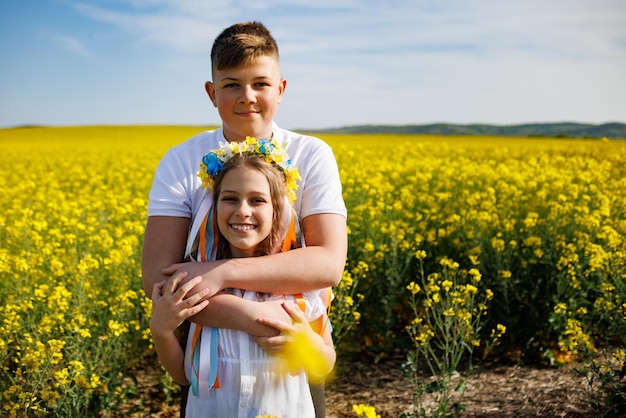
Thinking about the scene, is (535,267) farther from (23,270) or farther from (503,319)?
(23,270)

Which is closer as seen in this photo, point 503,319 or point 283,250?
point 283,250

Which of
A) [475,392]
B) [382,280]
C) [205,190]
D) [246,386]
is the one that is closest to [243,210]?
[205,190]

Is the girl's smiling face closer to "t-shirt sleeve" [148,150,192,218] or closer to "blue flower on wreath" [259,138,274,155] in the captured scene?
"blue flower on wreath" [259,138,274,155]

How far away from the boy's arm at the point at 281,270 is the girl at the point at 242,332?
5 cm

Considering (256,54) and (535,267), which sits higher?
(256,54)

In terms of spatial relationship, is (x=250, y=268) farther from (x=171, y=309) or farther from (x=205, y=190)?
(x=205, y=190)

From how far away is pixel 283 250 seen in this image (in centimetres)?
206

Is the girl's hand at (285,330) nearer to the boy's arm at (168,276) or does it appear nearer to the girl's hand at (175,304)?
the boy's arm at (168,276)

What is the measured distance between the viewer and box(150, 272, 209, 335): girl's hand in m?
1.83

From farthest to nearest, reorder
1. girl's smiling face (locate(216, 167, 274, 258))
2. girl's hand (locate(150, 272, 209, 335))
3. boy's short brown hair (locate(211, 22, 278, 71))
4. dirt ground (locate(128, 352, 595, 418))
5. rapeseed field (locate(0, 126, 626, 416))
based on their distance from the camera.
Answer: dirt ground (locate(128, 352, 595, 418)), rapeseed field (locate(0, 126, 626, 416)), boy's short brown hair (locate(211, 22, 278, 71)), girl's smiling face (locate(216, 167, 274, 258)), girl's hand (locate(150, 272, 209, 335))

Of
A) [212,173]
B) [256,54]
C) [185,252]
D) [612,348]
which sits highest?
[256,54]

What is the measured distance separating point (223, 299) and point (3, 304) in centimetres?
251

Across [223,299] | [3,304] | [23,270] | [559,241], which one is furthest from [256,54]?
[559,241]

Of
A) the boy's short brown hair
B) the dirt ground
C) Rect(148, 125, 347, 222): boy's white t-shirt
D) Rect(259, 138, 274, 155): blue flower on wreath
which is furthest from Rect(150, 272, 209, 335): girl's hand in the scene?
the dirt ground
